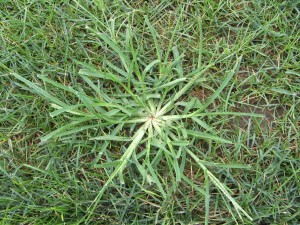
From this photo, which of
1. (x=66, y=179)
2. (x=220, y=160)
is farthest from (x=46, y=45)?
(x=220, y=160)

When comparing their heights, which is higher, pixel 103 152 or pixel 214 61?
pixel 214 61

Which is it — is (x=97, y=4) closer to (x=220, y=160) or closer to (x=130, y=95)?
(x=130, y=95)

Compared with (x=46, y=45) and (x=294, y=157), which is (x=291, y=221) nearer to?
(x=294, y=157)

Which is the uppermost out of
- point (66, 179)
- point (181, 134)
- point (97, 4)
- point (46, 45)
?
point (97, 4)

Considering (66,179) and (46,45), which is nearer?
(66,179)
